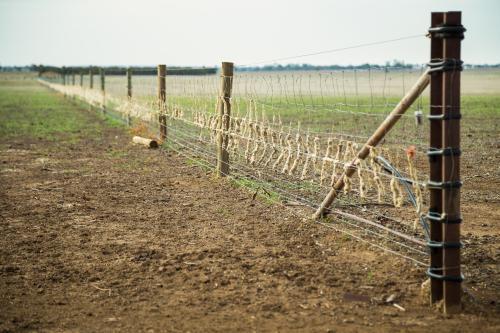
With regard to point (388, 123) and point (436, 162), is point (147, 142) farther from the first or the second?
point (436, 162)

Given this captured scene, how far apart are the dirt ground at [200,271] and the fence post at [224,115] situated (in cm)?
95

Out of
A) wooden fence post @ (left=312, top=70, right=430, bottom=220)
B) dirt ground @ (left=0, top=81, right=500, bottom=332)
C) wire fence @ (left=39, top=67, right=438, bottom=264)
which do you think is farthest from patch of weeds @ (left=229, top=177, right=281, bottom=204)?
wooden fence post @ (left=312, top=70, right=430, bottom=220)

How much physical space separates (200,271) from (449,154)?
2.54 m

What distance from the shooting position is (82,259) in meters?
6.21

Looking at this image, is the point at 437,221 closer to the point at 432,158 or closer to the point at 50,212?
the point at 432,158

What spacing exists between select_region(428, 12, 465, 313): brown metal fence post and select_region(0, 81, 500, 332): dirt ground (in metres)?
0.30

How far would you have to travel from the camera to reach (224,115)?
1007cm

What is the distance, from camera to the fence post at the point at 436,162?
4.62 metres

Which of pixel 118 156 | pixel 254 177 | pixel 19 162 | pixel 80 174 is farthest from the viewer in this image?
pixel 118 156

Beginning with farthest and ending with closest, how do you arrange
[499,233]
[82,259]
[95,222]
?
[95,222]
[499,233]
[82,259]

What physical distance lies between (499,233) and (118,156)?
9643 mm

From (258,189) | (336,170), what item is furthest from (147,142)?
(336,170)

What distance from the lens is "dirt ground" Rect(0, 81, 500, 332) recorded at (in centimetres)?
460

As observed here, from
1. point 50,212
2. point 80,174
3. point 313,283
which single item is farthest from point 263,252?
point 80,174
